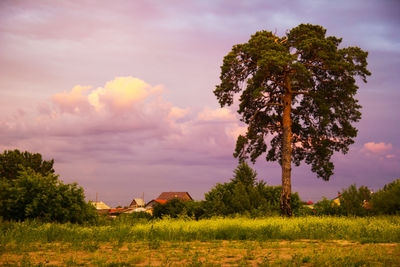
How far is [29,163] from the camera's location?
164 ft

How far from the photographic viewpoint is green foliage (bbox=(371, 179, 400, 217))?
2250 centimetres

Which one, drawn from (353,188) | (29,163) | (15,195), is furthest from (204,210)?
(29,163)

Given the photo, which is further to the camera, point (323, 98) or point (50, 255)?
point (323, 98)

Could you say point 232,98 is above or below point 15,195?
above

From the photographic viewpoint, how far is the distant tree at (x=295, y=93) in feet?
83.2

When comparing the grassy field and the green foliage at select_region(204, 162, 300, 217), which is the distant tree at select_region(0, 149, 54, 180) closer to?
the green foliage at select_region(204, 162, 300, 217)

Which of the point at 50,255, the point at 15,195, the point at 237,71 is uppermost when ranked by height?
the point at 237,71

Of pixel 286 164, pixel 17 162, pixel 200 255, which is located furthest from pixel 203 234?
pixel 17 162

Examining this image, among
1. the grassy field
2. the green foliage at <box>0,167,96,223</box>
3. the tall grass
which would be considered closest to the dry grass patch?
the grassy field

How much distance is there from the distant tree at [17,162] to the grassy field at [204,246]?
1400 inches

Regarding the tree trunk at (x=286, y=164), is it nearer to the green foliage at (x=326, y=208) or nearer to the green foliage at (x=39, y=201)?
the green foliage at (x=326, y=208)

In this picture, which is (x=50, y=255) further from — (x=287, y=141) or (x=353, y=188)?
(x=353, y=188)

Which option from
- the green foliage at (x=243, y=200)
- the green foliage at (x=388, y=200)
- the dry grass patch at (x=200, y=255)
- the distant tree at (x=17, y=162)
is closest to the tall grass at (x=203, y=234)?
the dry grass patch at (x=200, y=255)

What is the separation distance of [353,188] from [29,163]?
42133 millimetres
